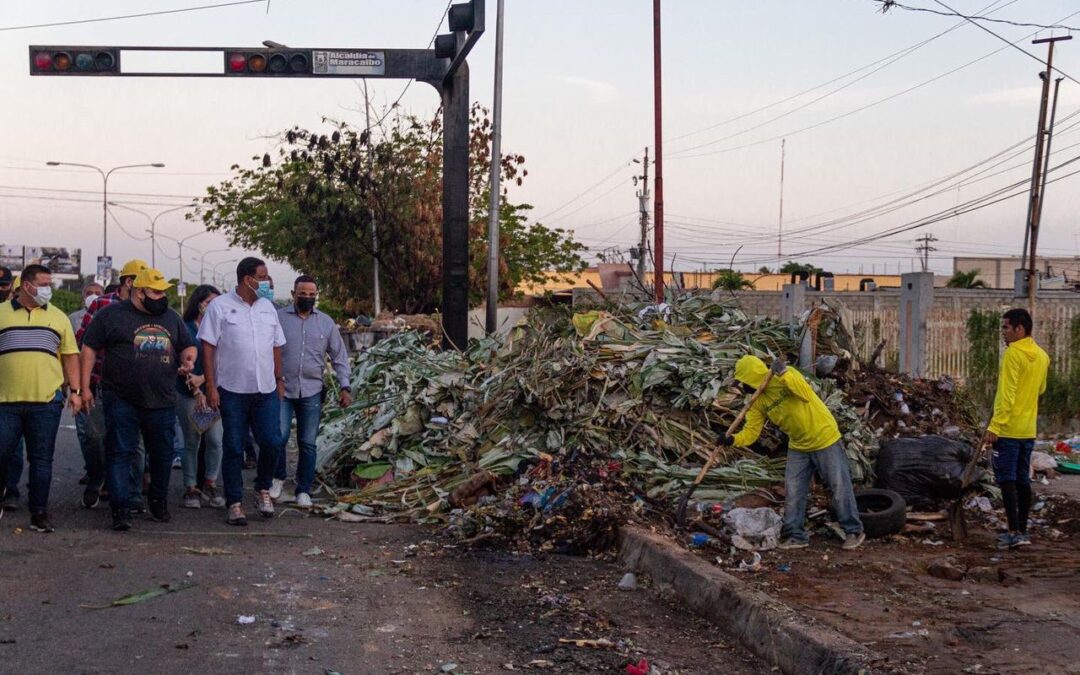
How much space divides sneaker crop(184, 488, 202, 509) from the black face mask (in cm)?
177

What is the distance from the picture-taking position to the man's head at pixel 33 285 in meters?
8.04

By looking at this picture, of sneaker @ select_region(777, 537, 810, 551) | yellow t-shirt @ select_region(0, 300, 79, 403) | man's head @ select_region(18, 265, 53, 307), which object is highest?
man's head @ select_region(18, 265, 53, 307)

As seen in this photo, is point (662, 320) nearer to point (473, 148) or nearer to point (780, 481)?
point (780, 481)

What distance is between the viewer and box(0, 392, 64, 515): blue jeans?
312 inches

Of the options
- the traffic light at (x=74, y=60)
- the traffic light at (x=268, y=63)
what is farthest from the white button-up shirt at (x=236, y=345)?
the traffic light at (x=74, y=60)

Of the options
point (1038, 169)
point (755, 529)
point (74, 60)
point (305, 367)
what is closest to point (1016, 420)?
point (755, 529)

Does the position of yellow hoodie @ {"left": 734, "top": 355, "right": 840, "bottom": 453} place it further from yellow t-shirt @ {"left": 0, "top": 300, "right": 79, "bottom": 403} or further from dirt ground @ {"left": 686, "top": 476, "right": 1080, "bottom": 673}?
yellow t-shirt @ {"left": 0, "top": 300, "right": 79, "bottom": 403}

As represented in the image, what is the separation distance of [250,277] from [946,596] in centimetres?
521

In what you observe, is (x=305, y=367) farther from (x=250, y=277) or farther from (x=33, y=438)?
(x=33, y=438)

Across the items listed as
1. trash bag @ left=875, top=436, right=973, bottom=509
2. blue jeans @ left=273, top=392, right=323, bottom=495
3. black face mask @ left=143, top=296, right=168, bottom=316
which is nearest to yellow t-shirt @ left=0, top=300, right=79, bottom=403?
black face mask @ left=143, top=296, right=168, bottom=316

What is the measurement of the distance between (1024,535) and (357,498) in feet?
16.9

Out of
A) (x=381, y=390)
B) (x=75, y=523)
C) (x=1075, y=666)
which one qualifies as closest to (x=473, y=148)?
(x=381, y=390)

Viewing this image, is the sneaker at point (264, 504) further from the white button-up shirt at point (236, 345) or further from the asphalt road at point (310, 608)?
the white button-up shirt at point (236, 345)

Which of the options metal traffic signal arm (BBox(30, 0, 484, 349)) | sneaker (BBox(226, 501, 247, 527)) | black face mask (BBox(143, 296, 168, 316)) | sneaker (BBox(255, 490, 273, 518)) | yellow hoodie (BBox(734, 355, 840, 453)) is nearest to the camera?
yellow hoodie (BBox(734, 355, 840, 453))
